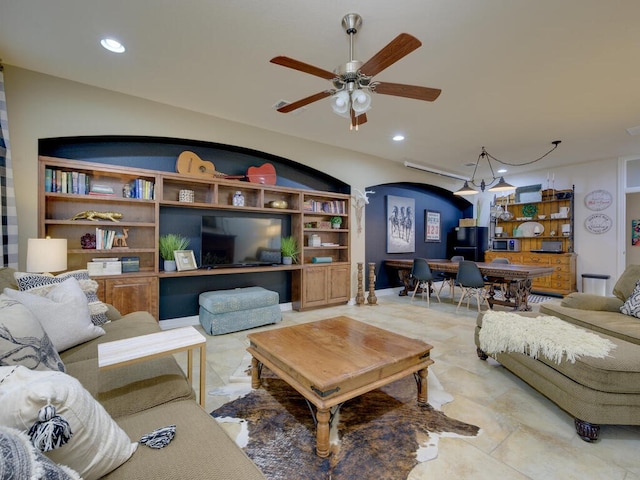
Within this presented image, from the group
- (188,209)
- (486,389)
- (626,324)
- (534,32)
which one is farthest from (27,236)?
(626,324)

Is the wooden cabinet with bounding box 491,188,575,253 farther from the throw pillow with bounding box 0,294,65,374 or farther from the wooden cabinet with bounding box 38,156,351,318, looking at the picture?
the throw pillow with bounding box 0,294,65,374

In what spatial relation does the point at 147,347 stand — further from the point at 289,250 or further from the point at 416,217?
the point at 416,217

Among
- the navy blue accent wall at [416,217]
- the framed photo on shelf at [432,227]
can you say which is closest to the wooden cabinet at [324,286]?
the navy blue accent wall at [416,217]

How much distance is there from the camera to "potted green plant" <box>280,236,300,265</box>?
4.56m

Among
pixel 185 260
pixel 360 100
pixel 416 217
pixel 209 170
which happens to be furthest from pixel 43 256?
pixel 416 217

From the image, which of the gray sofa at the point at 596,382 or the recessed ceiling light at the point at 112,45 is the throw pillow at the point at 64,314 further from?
the gray sofa at the point at 596,382

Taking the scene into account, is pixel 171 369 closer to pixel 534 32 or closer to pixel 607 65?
pixel 534 32

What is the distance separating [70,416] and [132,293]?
9.24 ft

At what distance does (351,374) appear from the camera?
5.35ft

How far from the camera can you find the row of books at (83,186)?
293 cm

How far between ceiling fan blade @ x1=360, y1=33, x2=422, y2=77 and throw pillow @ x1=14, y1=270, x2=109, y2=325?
2.53 meters

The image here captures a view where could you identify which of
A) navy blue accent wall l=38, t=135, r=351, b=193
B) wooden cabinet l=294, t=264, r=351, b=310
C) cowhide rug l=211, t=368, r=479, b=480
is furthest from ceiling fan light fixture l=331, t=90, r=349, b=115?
wooden cabinet l=294, t=264, r=351, b=310

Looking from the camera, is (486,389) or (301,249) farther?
(301,249)

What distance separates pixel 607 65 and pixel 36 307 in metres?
4.70
